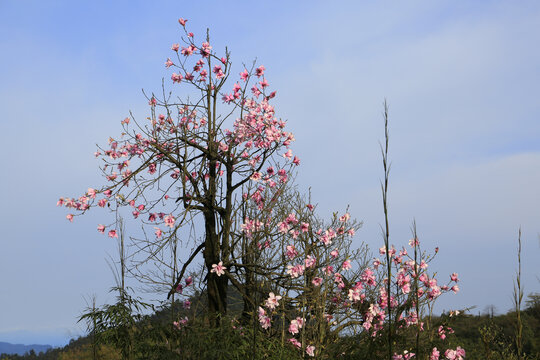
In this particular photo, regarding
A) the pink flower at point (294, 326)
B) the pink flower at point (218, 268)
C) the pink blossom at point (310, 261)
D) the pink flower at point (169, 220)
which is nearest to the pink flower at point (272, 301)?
the pink flower at point (294, 326)

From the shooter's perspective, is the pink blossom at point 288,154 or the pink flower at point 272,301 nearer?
the pink flower at point 272,301

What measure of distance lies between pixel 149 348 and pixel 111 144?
13.8 ft

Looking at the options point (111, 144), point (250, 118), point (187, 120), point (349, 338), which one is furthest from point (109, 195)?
point (349, 338)

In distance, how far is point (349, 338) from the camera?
802 cm

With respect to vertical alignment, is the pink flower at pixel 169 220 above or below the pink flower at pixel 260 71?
below

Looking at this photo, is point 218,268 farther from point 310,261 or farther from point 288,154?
point 288,154

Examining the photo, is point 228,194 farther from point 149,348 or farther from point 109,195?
point 149,348

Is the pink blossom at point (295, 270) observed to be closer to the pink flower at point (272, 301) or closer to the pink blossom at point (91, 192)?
the pink flower at point (272, 301)

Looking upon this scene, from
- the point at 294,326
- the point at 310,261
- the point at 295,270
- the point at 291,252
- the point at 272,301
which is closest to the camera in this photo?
the point at 294,326

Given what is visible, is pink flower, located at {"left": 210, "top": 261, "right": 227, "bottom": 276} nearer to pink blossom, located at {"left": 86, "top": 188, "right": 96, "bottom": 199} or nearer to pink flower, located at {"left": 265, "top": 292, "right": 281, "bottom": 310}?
pink flower, located at {"left": 265, "top": 292, "right": 281, "bottom": 310}

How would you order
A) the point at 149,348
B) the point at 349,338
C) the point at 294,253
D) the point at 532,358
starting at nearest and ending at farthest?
1. the point at 149,348
2. the point at 349,338
3. the point at 294,253
4. the point at 532,358

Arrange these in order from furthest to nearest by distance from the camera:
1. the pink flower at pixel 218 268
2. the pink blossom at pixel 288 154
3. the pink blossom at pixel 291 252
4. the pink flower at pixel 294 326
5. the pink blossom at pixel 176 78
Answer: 1. the pink blossom at pixel 176 78
2. the pink blossom at pixel 288 154
3. the pink blossom at pixel 291 252
4. the pink flower at pixel 218 268
5. the pink flower at pixel 294 326

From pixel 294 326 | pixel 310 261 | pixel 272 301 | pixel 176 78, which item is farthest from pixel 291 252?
pixel 176 78

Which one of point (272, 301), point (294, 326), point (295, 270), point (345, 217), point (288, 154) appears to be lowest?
point (294, 326)
